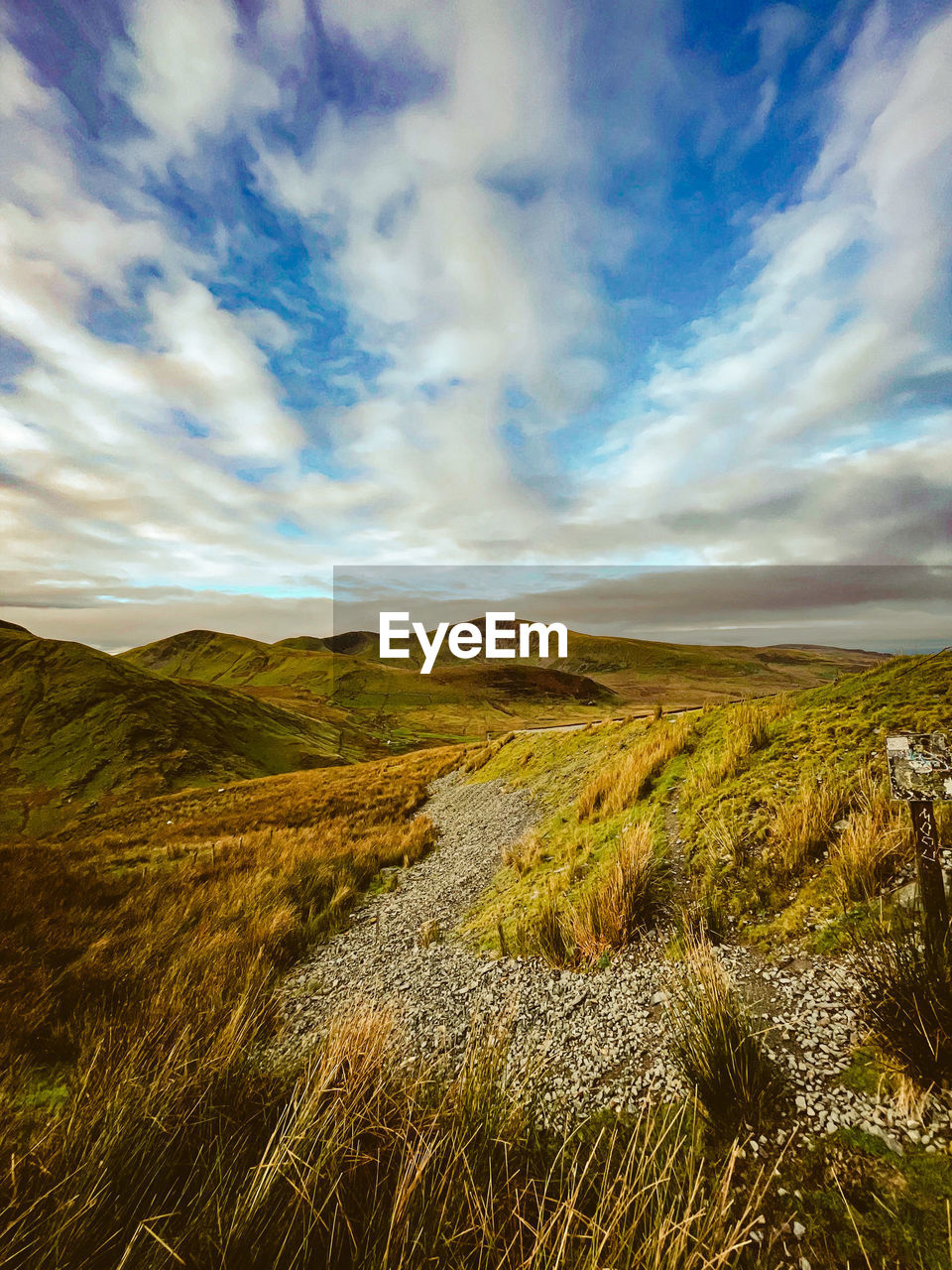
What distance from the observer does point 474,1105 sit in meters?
3.04

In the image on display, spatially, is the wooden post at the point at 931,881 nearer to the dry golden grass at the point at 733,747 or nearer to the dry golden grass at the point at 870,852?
the dry golden grass at the point at 870,852

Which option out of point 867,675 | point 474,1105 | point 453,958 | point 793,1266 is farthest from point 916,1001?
point 867,675

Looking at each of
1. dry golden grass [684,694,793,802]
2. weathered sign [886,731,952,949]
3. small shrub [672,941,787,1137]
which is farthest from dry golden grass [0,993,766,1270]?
dry golden grass [684,694,793,802]

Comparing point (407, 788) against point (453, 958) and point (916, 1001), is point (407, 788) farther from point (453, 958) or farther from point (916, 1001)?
point (916, 1001)

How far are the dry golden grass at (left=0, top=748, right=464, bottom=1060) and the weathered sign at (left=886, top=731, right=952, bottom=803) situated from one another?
230 inches

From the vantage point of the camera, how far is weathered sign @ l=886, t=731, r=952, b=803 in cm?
332

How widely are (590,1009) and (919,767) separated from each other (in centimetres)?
359

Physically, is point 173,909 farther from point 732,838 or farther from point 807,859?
point 807,859

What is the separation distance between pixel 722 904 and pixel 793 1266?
10.8 feet

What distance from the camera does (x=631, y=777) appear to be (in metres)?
9.93

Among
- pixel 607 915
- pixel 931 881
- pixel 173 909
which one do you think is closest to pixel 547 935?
pixel 607 915

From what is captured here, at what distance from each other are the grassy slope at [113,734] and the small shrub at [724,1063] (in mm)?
73362

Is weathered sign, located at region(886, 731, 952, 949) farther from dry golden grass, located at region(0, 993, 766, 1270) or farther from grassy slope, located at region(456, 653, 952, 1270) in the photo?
dry golden grass, located at region(0, 993, 766, 1270)

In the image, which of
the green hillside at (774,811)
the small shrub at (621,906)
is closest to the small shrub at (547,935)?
the small shrub at (621,906)
